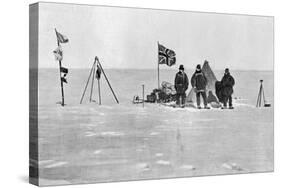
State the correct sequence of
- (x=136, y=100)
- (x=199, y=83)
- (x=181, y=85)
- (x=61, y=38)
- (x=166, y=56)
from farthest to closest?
1. (x=199, y=83)
2. (x=181, y=85)
3. (x=166, y=56)
4. (x=136, y=100)
5. (x=61, y=38)

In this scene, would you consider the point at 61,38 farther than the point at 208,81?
No

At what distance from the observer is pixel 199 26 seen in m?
10.2

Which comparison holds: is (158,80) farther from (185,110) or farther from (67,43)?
(67,43)

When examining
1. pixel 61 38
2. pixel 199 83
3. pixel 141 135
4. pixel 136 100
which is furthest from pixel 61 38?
pixel 199 83

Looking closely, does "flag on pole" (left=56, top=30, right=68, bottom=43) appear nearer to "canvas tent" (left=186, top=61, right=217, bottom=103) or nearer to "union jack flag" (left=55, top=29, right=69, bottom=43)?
"union jack flag" (left=55, top=29, right=69, bottom=43)

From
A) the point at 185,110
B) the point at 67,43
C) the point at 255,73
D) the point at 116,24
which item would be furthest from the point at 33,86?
the point at 255,73

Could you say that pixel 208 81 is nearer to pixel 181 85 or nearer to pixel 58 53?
pixel 181 85

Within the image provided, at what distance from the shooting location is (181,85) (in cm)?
1010

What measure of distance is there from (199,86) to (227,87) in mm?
440

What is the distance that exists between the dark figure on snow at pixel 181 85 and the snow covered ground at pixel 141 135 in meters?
0.10

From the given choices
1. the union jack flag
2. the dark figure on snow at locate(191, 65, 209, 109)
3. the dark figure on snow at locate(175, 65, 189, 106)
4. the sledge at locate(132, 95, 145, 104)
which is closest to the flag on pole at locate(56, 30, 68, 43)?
the union jack flag

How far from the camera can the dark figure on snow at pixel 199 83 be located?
10.2 m

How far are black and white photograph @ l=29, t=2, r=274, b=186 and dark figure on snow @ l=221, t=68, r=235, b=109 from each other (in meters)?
0.01

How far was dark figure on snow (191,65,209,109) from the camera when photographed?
10.2 metres
